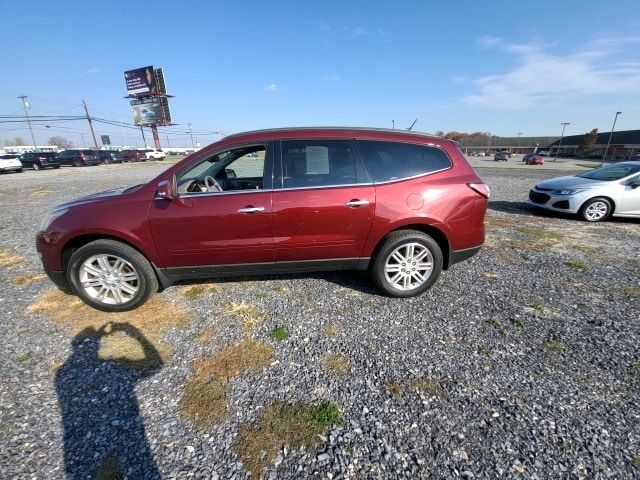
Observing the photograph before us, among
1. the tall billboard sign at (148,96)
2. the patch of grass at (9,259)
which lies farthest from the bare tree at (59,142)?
the patch of grass at (9,259)

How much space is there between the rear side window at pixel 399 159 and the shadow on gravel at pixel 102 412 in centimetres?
275

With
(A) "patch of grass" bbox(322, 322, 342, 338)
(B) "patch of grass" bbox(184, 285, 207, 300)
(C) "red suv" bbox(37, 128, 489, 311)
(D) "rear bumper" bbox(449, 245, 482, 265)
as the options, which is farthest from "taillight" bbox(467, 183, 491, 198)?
(B) "patch of grass" bbox(184, 285, 207, 300)

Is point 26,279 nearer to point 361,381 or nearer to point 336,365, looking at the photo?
point 336,365

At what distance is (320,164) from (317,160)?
0.05 metres

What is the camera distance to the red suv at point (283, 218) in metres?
3.05

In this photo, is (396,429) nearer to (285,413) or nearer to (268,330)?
(285,413)

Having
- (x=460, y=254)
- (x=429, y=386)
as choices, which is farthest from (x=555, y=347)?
(x=429, y=386)

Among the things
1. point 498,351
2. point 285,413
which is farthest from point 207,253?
point 498,351

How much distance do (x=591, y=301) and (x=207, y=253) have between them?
4272mm

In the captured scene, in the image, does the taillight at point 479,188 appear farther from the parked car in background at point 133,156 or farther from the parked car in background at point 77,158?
the parked car in background at point 133,156

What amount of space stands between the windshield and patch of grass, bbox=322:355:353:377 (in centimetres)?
801

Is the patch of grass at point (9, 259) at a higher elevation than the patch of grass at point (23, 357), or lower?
higher

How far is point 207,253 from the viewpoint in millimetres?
3178

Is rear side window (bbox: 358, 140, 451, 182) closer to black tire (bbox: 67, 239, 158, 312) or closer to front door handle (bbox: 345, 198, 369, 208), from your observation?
front door handle (bbox: 345, 198, 369, 208)
